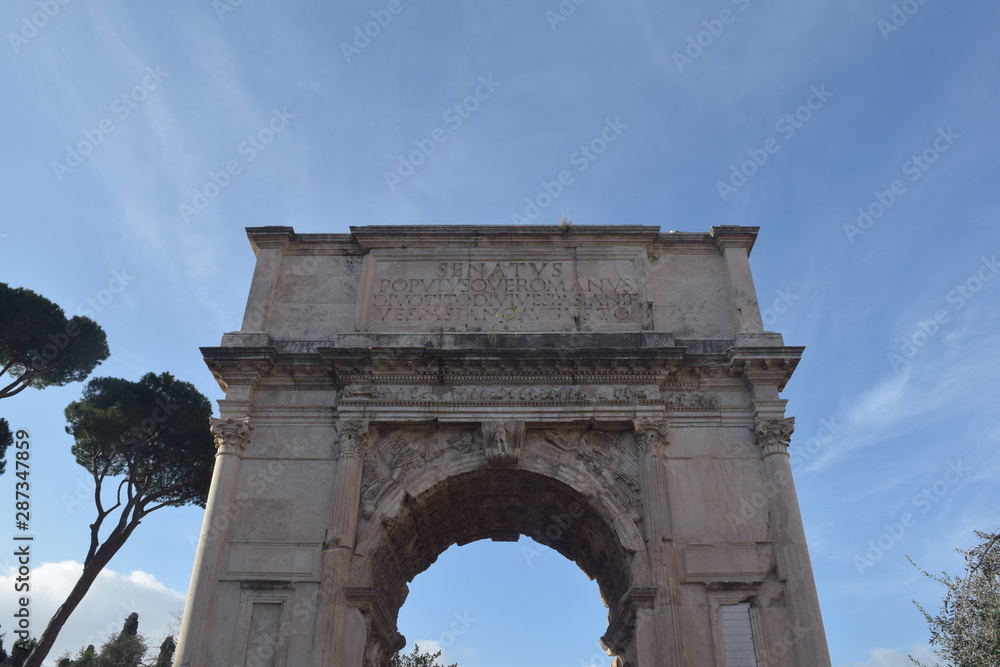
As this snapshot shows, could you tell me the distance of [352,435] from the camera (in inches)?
471

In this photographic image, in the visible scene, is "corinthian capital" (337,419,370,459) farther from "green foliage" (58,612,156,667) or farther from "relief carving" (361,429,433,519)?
"green foliage" (58,612,156,667)

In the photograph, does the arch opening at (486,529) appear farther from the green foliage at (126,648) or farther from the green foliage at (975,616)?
the green foliage at (126,648)

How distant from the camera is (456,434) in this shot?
40.4 feet

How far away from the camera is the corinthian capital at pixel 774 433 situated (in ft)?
38.5

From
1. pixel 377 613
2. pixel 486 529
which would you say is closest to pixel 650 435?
pixel 486 529

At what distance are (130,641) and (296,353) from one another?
71.3 feet

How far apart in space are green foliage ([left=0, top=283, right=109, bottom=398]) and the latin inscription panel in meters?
9.02

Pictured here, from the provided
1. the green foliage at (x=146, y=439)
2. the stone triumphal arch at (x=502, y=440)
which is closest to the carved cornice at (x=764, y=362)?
the stone triumphal arch at (x=502, y=440)

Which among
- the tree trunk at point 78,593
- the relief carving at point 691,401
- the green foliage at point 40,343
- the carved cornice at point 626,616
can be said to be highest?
the green foliage at point 40,343

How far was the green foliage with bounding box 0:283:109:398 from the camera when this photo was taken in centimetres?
1712

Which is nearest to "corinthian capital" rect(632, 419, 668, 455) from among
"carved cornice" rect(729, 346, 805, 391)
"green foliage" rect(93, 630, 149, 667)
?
"carved cornice" rect(729, 346, 805, 391)

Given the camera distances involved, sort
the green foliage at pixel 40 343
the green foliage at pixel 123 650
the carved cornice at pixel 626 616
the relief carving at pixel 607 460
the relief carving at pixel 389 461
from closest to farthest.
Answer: the carved cornice at pixel 626 616 → the relief carving at pixel 607 460 → the relief carving at pixel 389 461 → the green foliage at pixel 40 343 → the green foliage at pixel 123 650

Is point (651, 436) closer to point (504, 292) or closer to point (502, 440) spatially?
point (502, 440)

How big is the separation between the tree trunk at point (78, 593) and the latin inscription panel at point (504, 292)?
9.38 meters
